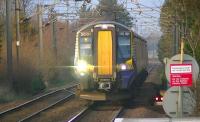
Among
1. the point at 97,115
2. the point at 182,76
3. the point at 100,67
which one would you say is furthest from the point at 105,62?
the point at 182,76

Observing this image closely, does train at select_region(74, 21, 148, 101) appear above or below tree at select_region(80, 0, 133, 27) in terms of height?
below

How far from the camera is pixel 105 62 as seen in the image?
67.9 feet

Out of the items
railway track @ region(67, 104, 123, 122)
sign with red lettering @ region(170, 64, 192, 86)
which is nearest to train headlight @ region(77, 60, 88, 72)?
railway track @ region(67, 104, 123, 122)

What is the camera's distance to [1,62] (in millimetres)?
32062

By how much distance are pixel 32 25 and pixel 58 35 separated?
35.8 ft

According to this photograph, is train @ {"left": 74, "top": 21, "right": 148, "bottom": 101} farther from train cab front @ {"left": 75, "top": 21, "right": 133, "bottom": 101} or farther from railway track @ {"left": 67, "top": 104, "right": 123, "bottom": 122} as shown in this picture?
railway track @ {"left": 67, "top": 104, "right": 123, "bottom": 122}

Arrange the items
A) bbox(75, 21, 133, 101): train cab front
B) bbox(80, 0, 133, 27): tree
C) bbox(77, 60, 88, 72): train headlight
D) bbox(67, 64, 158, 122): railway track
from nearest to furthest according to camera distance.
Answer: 1. bbox(67, 64, 158, 122): railway track
2. bbox(75, 21, 133, 101): train cab front
3. bbox(77, 60, 88, 72): train headlight
4. bbox(80, 0, 133, 27): tree

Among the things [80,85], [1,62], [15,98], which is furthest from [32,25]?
[80,85]

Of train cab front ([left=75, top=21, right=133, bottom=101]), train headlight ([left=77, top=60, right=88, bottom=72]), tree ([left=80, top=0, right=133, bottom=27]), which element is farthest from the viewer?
tree ([left=80, top=0, right=133, bottom=27])

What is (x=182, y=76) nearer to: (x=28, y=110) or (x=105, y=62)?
(x=105, y=62)

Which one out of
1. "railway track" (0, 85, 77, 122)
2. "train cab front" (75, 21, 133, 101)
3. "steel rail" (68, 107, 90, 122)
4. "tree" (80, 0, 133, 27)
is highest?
"tree" (80, 0, 133, 27)

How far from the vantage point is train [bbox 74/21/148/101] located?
67.7ft

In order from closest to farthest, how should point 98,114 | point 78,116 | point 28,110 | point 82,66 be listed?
point 78,116 < point 98,114 < point 82,66 < point 28,110

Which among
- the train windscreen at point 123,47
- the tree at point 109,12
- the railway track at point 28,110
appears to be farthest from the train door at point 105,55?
the tree at point 109,12
